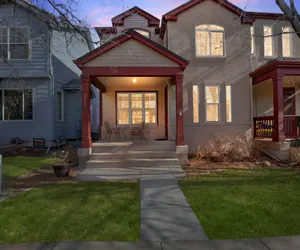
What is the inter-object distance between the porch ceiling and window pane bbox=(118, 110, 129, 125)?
4.20 ft

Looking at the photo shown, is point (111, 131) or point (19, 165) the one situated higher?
point (111, 131)

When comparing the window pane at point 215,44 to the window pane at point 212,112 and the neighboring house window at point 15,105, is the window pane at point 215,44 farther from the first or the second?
the neighboring house window at point 15,105

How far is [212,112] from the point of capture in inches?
487

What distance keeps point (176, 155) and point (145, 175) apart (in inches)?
80.1

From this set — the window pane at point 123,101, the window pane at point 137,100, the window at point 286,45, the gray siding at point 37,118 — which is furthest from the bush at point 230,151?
the gray siding at point 37,118

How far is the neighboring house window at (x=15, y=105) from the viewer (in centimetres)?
1341

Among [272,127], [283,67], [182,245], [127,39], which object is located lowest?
[182,245]

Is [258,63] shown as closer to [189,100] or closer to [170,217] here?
[189,100]

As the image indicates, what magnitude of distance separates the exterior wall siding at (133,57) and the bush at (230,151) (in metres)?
3.85

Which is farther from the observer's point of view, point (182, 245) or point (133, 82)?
point (133, 82)

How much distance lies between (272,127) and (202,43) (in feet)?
16.4

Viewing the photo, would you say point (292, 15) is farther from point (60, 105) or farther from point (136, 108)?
point (60, 105)

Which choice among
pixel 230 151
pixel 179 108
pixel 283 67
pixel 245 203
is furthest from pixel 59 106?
pixel 245 203

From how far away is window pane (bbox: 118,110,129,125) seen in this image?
13359mm
